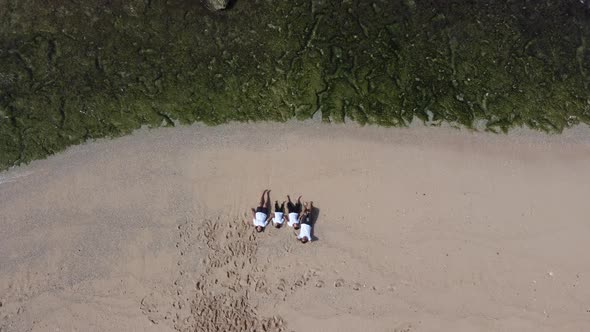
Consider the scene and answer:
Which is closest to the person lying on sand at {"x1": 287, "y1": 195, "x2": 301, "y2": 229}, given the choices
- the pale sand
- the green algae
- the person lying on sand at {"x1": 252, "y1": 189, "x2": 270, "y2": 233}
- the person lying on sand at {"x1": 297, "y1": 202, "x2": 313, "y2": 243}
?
the person lying on sand at {"x1": 297, "y1": 202, "x2": 313, "y2": 243}

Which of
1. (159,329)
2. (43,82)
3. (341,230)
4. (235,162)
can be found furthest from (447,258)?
(43,82)

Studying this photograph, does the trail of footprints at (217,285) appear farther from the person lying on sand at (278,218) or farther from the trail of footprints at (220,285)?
the person lying on sand at (278,218)

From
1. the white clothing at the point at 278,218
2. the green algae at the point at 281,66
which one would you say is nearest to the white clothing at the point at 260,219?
the white clothing at the point at 278,218

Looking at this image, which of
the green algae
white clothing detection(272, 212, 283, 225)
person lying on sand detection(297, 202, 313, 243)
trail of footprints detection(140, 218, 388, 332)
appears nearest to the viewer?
trail of footprints detection(140, 218, 388, 332)

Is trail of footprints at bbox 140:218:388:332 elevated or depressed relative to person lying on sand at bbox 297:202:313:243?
depressed

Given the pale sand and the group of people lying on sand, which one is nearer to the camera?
the pale sand

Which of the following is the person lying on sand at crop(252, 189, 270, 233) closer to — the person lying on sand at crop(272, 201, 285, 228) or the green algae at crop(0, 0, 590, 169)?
the person lying on sand at crop(272, 201, 285, 228)
